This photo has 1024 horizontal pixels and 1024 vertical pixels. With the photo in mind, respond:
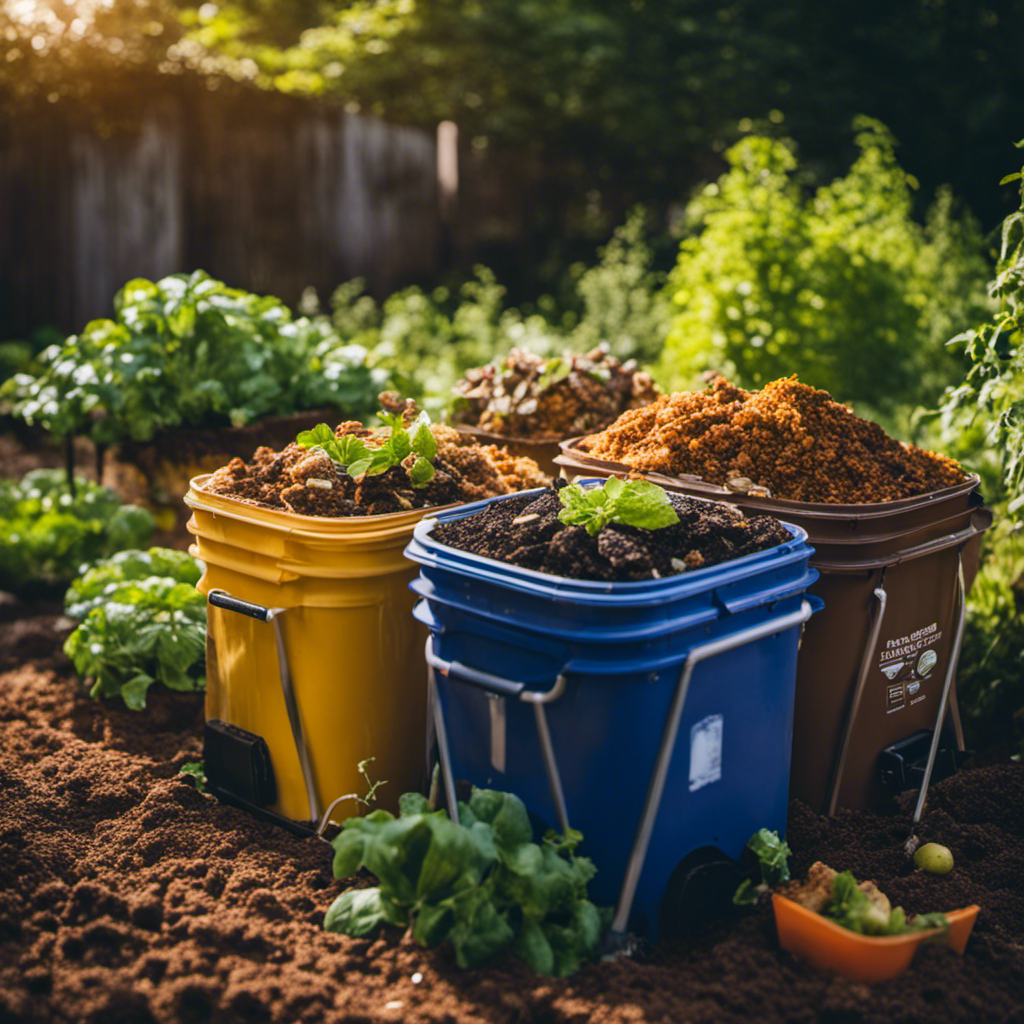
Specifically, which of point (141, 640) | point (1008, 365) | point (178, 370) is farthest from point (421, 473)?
point (178, 370)

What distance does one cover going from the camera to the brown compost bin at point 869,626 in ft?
8.79

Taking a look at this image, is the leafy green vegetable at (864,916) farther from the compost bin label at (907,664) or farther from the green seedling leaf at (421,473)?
the green seedling leaf at (421,473)

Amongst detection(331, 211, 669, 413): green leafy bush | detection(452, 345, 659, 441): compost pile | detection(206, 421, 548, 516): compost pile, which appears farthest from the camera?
detection(331, 211, 669, 413): green leafy bush

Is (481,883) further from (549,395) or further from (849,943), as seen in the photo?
(549,395)

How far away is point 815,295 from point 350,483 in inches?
147

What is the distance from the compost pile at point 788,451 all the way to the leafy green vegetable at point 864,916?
1.03 meters

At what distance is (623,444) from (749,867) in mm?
1343

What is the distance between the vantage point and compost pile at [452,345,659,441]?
4270mm

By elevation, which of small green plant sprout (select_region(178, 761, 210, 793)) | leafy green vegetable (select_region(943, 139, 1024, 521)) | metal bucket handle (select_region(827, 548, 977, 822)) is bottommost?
small green plant sprout (select_region(178, 761, 210, 793))

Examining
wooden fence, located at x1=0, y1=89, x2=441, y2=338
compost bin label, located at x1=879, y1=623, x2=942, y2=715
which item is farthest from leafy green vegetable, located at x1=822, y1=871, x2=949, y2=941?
wooden fence, located at x1=0, y1=89, x2=441, y2=338

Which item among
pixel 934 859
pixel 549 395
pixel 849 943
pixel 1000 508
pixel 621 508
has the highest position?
pixel 621 508

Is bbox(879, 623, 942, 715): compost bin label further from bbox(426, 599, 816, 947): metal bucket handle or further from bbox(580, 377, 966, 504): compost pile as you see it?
bbox(426, 599, 816, 947): metal bucket handle

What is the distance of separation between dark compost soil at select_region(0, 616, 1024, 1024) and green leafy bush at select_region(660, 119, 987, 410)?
296 cm

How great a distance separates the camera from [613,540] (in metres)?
2.30
